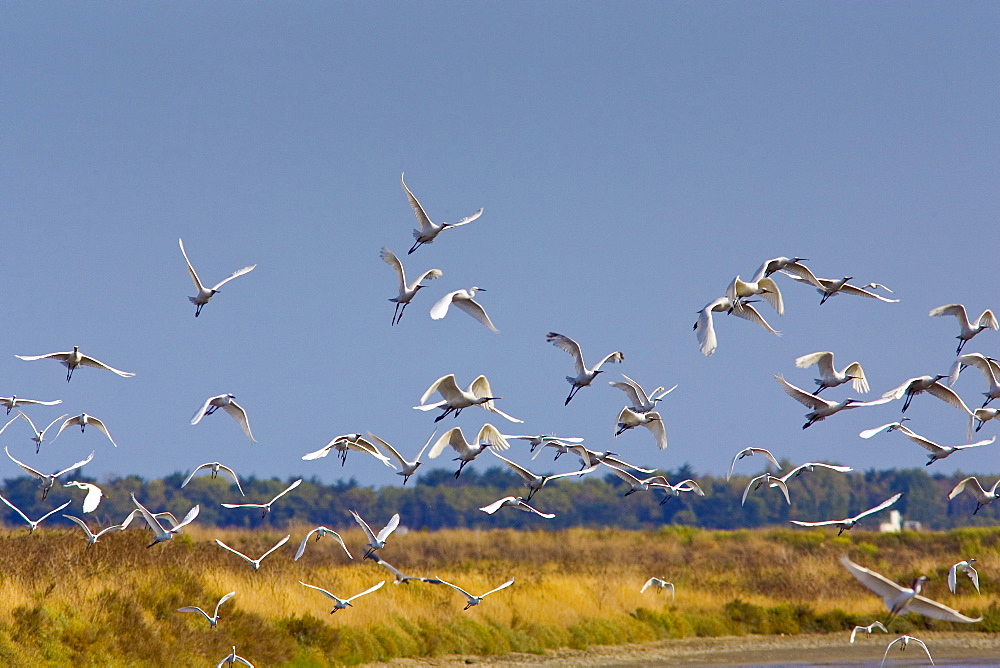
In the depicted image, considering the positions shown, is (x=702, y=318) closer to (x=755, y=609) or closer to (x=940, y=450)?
(x=940, y=450)

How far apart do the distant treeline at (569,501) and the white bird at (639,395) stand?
89.9 m

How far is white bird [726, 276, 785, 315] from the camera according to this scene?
17.5 meters

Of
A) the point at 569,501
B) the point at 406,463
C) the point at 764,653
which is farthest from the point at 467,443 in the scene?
the point at 569,501

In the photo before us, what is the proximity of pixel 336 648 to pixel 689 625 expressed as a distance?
1199 centimetres

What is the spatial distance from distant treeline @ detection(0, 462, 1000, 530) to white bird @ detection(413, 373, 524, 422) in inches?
3544

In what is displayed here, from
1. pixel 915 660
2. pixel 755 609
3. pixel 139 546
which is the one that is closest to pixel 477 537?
pixel 755 609

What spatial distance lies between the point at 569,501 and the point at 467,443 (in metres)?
119

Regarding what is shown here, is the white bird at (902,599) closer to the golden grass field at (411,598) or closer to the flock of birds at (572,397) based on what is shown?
the flock of birds at (572,397)

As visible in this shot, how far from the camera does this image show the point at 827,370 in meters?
18.7

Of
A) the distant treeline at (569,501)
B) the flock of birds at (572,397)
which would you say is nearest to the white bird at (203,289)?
the flock of birds at (572,397)

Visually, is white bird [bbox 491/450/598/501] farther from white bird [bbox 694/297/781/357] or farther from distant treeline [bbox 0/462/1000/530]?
distant treeline [bbox 0/462/1000/530]

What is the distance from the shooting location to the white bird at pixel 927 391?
1766cm

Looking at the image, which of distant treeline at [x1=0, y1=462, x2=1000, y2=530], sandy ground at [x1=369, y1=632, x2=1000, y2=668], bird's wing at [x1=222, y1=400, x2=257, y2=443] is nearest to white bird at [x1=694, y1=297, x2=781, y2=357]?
bird's wing at [x1=222, y1=400, x2=257, y2=443]

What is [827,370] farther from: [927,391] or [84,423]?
[84,423]
